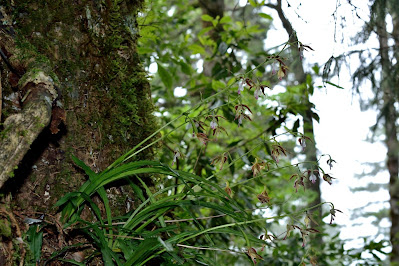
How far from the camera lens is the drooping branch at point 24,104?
107 cm

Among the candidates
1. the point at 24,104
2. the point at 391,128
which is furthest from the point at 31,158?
the point at 391,128

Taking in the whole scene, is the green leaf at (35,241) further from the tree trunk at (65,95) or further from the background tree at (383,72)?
the background tree at (383,72)

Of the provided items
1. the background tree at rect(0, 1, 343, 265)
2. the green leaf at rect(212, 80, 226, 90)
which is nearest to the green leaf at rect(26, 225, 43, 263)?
the background tree at rect(0, 1, 343, 265)

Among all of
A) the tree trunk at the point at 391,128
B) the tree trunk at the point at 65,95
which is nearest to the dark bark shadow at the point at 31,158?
the tree trunk at the point at 65,95

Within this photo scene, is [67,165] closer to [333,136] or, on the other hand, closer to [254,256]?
[254,256]

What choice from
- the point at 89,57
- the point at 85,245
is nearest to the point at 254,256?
the point at 85,245

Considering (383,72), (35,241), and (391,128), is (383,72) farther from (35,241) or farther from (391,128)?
(35,241)

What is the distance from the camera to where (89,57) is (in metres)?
1.60

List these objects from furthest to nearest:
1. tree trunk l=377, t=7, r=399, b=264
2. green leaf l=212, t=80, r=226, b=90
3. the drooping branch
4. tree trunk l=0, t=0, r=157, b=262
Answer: tree trunk l=377, t=7, r=399, b=264, green leaf l=212, t=80, r=226, b=90, tree trunk l=0, t=0, r=157, b=262, the drooping branch

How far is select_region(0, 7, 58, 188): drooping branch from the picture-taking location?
107 centimetres

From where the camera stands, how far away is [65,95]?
1.48 metres

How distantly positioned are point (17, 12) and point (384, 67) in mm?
4182

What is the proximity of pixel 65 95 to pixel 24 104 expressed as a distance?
0.30 metres

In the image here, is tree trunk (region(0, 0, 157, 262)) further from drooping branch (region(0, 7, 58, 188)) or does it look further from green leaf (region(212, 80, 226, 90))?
green leaf (region(212, 80, 226, 90))
